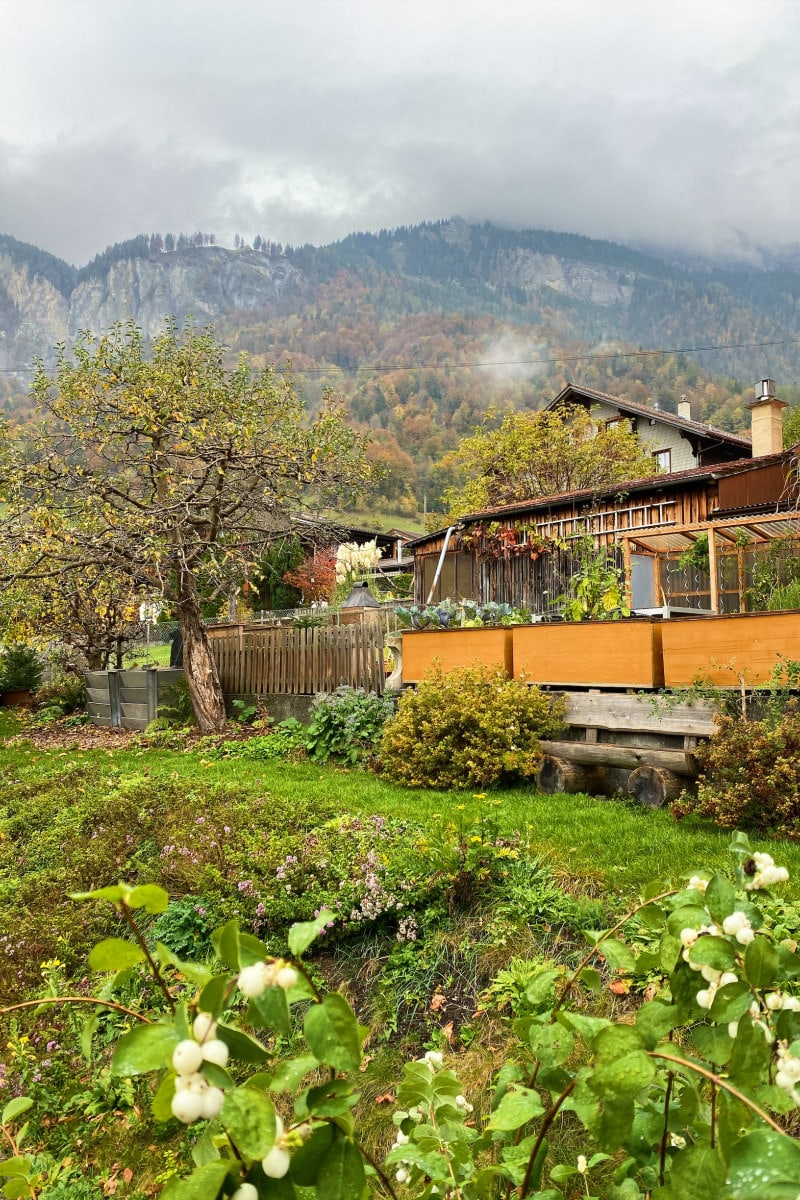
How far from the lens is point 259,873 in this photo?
4.55 m

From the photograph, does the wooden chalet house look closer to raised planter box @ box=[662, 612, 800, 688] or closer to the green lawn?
raised planter box @ box=[662, 612, 800, 688]

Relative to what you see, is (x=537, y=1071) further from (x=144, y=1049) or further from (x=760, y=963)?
(x=144, y=1049)

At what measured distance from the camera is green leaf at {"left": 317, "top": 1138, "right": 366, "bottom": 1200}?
0.82 m

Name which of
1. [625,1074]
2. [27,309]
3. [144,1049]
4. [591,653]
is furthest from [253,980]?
[27,309]

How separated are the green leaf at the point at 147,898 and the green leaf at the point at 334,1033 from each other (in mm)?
185

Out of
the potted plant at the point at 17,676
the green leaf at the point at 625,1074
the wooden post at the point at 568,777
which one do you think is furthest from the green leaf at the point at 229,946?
the potted plant at the point at 17,676

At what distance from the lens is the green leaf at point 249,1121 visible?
2.31ft

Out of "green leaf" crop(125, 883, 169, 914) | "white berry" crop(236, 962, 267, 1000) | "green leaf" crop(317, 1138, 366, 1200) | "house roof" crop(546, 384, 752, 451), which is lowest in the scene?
"green leaf" crop(317, 1138, 366, 1200)

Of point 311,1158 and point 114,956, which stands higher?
point 114,956

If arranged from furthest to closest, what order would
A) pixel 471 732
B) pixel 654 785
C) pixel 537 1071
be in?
A: pixel 471 732 < pixel 654 785 < pixel 537 1071

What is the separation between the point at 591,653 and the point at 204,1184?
660 cm

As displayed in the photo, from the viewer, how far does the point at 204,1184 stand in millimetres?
739

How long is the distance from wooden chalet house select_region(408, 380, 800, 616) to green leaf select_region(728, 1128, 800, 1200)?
754cm

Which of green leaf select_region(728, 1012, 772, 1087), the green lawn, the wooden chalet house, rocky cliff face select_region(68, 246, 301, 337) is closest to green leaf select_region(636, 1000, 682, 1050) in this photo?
green leaf select_region(728, 1012, 772, 1087)
